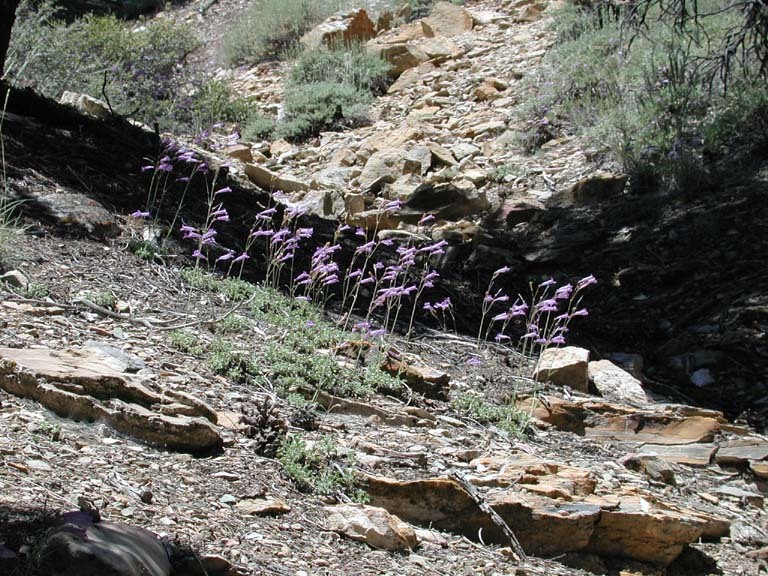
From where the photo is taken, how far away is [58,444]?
2719mm

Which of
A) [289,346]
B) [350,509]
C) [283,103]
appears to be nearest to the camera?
[350,509]

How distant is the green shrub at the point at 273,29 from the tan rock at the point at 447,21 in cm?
230

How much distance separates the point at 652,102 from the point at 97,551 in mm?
8185

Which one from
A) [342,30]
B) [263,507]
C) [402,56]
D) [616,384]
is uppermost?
[342,30]

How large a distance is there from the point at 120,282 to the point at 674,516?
2.96 metres

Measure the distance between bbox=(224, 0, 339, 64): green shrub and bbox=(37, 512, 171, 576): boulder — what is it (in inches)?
519

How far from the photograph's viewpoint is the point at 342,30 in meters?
13.6

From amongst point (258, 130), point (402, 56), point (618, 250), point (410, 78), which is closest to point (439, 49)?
point (402, 56)

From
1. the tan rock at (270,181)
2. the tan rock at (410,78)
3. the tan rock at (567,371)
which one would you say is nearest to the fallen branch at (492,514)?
the tan rock at (567,371)

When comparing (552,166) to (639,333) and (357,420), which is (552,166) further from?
(357,420)

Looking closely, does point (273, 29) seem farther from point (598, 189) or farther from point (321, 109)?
point (598, 189)

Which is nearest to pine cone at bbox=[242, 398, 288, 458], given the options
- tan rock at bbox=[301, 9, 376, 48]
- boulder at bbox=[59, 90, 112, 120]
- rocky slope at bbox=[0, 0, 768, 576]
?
rocky slope at bbox=[0, 0, 768, 576]

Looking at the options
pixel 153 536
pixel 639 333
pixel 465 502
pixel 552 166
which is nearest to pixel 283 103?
pixel 552 166

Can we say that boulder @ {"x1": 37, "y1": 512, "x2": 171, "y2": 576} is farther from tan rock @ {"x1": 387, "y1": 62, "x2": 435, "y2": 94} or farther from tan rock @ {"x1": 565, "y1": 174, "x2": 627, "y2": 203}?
tan rock @ {"x1": 387, "y1": 62, "x2": 435, "y2": 94}
